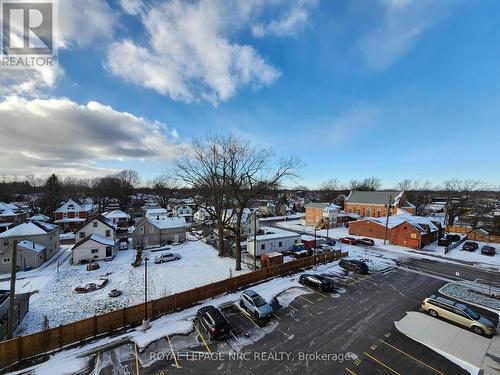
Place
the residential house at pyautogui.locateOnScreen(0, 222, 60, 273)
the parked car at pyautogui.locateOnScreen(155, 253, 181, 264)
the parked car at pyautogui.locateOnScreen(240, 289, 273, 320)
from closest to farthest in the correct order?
the parked car at pyautogui.locateOnScreen(240, 289, 273, 320) → the residential house at pyautogui.locateOnScreen(0, 222, 60, 273) → the parked car at pyautogui.locateOnScreen(155, 253, 181, 264)

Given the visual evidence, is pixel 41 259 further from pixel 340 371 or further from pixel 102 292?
pixel 340 371

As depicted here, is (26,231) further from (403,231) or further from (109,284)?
(403,231)

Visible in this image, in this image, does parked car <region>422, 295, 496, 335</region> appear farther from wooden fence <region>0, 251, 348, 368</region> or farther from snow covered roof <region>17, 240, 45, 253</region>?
snow covered roof <region>17, 240, 45, 253</region>

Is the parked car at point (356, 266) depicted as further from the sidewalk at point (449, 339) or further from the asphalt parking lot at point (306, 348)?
the sidewalk at point (449, 339)

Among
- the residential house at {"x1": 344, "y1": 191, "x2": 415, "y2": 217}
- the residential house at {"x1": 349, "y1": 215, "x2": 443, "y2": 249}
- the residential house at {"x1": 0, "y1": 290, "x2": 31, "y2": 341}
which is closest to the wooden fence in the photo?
the residential house at {"x1": 0, "y1": 290, "x2": 31, "y2": 341}

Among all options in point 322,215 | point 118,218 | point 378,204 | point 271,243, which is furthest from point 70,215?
point 378,204

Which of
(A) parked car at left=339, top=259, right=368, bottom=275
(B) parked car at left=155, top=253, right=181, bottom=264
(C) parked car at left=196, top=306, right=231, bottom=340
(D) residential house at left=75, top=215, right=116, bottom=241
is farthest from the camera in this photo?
(D) residential house at left=75, top=215, right=116, bottom=241

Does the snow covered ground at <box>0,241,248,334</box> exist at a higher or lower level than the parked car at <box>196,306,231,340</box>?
lower

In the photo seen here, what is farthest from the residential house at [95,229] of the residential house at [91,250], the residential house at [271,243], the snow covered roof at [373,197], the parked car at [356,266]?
the snow covered roof at [373,197]
